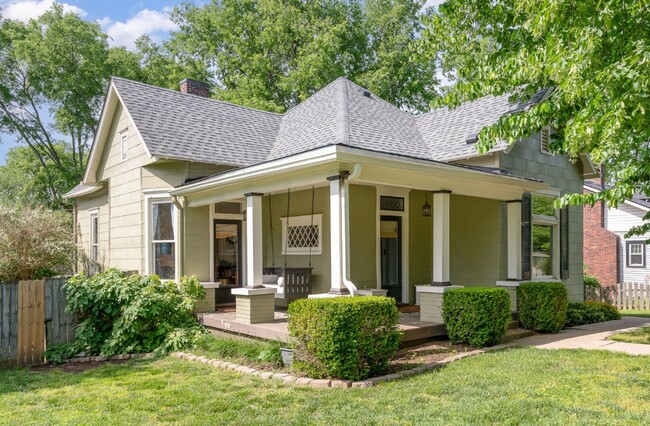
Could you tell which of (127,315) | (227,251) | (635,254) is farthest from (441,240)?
(635,254)

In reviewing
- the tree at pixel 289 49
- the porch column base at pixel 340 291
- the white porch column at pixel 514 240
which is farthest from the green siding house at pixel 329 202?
the tree at pixel 289 49

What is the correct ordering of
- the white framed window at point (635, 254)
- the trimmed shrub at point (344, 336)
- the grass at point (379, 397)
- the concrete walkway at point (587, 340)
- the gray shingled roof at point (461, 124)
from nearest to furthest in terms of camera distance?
1. the grass at point (379, 397)
2. the trimmed shrub at point (344, 336)
3. the concrete walkway at point (587, 340)
4. the gray shingled roof at point (461, 124)
5. the white framed window at point (635, 254)

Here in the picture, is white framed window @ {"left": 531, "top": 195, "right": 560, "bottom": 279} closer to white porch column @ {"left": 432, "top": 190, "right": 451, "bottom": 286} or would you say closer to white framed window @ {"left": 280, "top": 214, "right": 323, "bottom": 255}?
white porch column @ {"left": 432, "top": 190, "right": 451, "bottom": 286}

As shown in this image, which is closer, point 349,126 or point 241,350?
point 241,350

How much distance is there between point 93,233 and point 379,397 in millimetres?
13232

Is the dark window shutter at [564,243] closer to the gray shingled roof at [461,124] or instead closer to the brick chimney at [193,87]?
the gray shingled roof at [461,124]

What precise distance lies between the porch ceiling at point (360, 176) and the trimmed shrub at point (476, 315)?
6.44 ft

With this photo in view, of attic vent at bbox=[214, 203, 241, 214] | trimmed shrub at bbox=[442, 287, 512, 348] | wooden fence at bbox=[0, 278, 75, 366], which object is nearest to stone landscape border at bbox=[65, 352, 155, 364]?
wooden fence at bbox=[0, 278, 75, 366]

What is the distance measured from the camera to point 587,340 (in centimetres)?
889

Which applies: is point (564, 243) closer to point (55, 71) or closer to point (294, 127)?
point (294, 127)

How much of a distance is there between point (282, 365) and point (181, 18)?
28149 mm

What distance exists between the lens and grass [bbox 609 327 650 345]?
8.89 m

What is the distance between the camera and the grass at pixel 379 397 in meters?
4.83

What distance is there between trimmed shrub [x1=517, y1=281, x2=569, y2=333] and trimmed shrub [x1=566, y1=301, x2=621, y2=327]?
179cm
